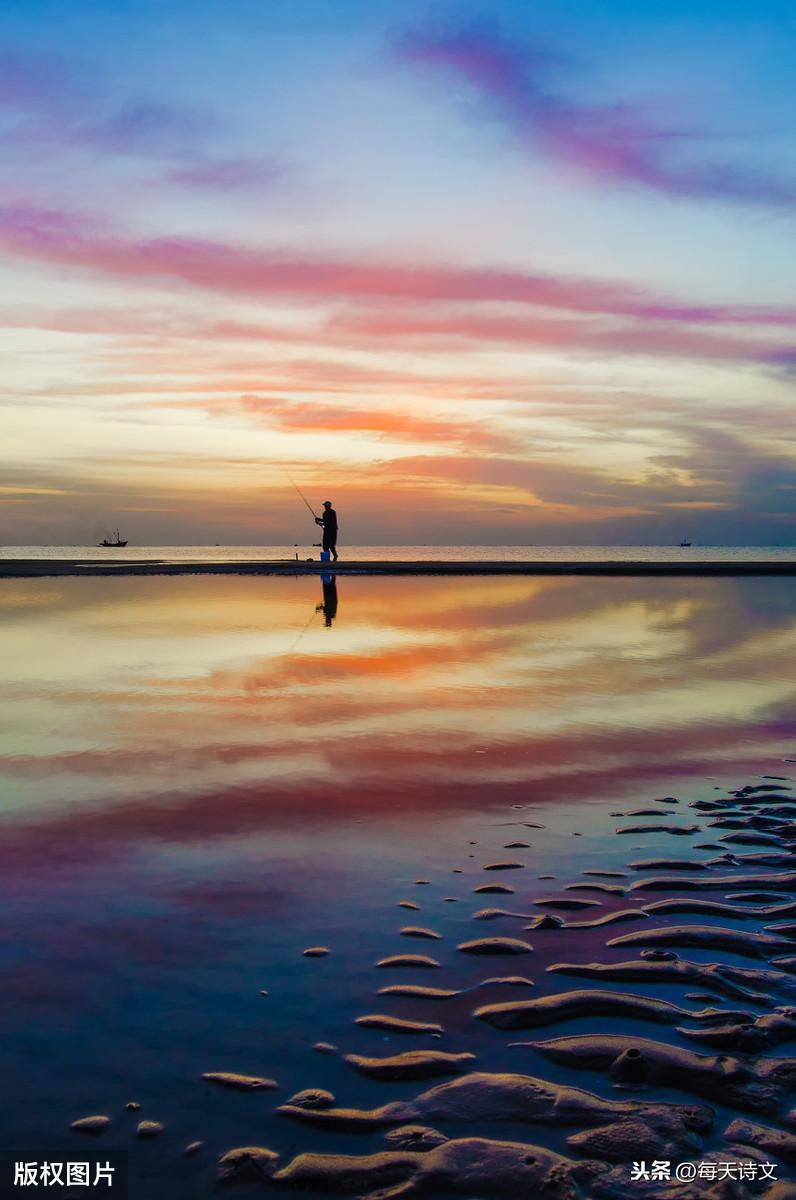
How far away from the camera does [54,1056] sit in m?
3.68

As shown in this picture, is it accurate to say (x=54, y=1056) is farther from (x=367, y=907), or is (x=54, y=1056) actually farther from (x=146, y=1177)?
(x=367, y=907)

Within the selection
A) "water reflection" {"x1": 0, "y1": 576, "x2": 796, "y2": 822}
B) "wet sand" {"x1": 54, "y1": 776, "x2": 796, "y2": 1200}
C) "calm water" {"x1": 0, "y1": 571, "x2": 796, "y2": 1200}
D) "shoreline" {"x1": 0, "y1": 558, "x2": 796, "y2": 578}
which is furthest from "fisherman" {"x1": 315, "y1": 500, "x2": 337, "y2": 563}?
"wet sand" {"x1": 54, "y1": 776, "x2": 796, "y2": 1200}

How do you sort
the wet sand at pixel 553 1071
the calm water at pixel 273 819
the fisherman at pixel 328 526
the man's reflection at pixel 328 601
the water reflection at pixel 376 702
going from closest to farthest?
the wet sand at pixel 553 1071
the calm water at pixel 273 819
the water reflection at pixel 376 702
the man's reflection at pixel 328 601
the fisherman at pixel 328 526

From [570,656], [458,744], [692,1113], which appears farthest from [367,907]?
[570,656]

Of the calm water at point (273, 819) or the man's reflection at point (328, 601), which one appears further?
the man's reflection at point (328, 601)

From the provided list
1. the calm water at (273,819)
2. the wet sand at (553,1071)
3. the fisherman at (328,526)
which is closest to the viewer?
the wet sand at (553,1071)

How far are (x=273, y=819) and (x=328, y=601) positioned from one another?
71.7 feet

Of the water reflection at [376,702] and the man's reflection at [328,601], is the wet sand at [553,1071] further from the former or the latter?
the man's reflection at [328,601]

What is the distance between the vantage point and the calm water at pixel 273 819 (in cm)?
367

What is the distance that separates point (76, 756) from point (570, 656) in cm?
952

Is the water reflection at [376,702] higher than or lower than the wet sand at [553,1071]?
higher

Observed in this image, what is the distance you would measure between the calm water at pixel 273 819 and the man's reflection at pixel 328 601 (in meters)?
5.25

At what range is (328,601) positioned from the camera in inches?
1125

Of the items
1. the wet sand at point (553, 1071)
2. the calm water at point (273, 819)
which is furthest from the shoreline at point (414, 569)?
the wet sand at point (553, 1071)
